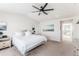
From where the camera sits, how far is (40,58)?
1315mm

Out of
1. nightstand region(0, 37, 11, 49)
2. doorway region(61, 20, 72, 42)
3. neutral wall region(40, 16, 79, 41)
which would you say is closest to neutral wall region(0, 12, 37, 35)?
nightstand region(0, 37, 11, 49)

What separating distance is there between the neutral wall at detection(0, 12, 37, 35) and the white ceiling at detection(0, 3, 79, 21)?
11 cm

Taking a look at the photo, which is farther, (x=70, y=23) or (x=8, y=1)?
(x=70, y=23)

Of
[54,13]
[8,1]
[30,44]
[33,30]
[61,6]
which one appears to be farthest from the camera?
[30,44]

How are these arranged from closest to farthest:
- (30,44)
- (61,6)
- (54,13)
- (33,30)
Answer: (61,6), (54,13), (33,30), (30,44)

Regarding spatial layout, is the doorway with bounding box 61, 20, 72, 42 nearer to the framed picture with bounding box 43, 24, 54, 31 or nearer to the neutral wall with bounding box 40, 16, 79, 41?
the neutral wall with bounding box 40, 16, 79, 41

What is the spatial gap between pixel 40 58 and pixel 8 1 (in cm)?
136

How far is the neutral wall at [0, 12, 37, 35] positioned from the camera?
4.67 ft

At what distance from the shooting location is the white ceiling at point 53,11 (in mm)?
1286

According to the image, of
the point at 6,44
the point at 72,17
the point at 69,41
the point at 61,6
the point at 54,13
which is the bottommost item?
the point at 6,44

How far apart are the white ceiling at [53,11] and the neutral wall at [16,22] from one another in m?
0.11

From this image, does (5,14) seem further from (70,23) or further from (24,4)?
(70,23)

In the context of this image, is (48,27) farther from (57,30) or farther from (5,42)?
(5,42)

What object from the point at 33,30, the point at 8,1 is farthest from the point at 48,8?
the point at 8,1
